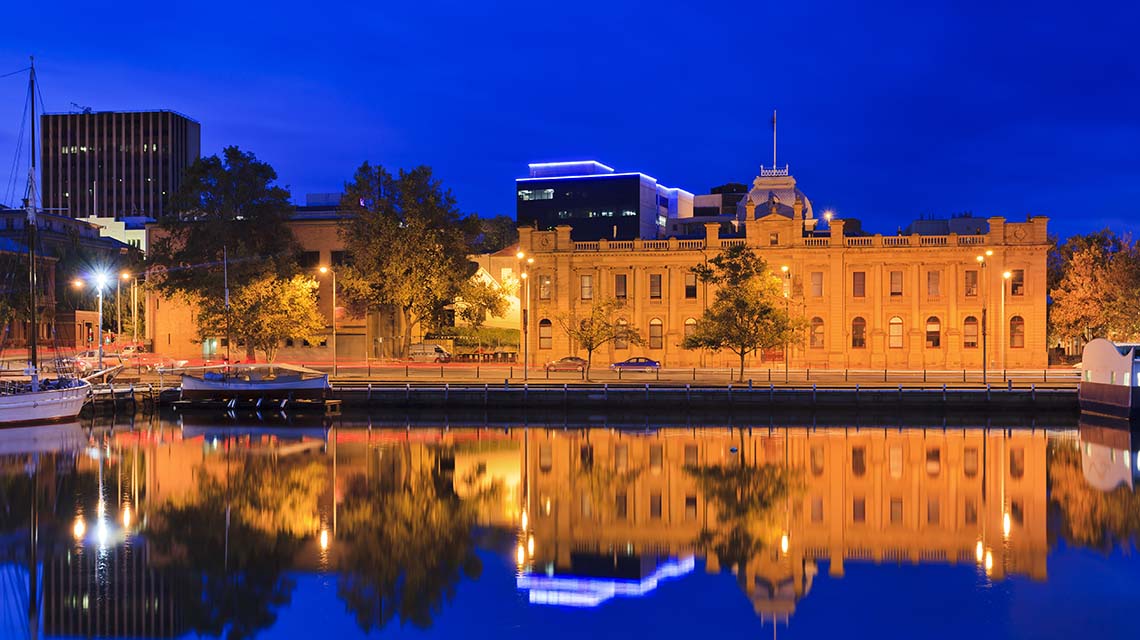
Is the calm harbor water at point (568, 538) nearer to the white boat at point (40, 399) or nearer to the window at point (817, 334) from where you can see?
the white boat at point (40, 399)

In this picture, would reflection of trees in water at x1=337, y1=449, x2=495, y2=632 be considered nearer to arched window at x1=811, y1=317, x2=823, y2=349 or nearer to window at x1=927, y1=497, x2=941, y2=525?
window at x1=927, y1=497, x2=941, y2=525

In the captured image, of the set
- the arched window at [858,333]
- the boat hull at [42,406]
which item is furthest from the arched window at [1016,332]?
the boat hull at [42,406]

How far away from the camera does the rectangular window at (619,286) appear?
88.3 m

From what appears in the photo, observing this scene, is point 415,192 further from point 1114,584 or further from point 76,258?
point 1114,584

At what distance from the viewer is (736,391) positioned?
61.3m

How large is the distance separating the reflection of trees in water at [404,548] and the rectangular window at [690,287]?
51.2 meters

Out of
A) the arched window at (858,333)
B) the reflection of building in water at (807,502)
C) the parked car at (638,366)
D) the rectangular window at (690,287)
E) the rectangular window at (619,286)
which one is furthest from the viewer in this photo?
the rectangular window at (619,286)

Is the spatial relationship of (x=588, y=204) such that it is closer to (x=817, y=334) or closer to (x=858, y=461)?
(x=817, y=334)

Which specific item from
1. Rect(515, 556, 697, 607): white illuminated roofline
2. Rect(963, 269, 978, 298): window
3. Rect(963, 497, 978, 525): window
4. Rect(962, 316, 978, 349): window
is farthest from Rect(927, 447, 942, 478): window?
Rect(963, 269, 978, 298): window

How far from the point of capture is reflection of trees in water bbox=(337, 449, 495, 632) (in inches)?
909

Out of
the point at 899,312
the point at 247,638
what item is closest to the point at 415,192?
the point at 899,312

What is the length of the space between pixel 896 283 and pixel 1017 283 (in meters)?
8.65

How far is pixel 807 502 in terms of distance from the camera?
111 feet

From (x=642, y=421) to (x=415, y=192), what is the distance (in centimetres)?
3149
